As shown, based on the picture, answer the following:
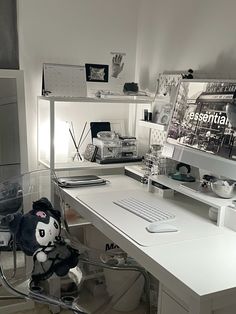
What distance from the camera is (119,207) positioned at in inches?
77.5

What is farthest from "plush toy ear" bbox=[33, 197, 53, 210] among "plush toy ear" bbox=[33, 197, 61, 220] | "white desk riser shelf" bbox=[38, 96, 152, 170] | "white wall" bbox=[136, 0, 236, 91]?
"white wall" bbox=[136, 0, 236, 91]

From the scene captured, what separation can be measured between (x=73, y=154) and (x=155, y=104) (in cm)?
67

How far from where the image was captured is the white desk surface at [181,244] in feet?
4.16

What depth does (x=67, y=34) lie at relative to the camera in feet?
8.52

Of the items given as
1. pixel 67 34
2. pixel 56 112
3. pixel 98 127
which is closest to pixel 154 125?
pixel 98 127

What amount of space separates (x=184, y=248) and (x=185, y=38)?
139 cm

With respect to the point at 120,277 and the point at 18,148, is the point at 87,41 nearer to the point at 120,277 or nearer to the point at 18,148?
the point at 18,148

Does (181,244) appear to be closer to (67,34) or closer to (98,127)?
(98,127)

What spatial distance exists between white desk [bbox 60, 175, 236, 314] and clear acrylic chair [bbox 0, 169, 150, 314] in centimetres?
17

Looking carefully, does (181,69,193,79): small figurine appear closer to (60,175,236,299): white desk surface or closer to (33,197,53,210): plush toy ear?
(60,175,236,299): white desk surface

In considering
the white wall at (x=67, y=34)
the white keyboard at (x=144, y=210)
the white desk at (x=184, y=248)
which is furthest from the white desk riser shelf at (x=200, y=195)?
the white wall at (x=67, y=34)

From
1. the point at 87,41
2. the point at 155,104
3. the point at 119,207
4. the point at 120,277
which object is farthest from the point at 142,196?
the point at 87,41

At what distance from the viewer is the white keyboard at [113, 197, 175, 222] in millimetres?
1813

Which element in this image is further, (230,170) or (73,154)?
(73,154)
